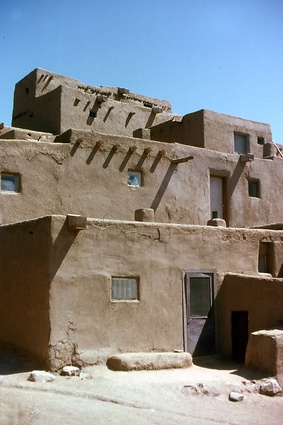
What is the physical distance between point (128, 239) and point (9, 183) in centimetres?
441

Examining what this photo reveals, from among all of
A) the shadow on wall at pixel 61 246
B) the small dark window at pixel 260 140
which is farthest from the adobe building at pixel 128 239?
the small dark window at pixel 260 140

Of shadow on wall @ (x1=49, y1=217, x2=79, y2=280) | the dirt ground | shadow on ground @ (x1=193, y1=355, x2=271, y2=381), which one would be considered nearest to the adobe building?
shadow on wall @ (x1=49, y1=217, x2=79, y2=280)

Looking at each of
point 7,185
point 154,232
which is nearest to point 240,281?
point 154,232

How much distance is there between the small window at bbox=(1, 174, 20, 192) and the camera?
13312 millimetres

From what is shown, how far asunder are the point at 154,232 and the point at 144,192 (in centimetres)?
485

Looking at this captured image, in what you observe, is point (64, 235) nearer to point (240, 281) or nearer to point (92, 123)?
point (240, 281)

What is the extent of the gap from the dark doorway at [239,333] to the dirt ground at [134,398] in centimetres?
165

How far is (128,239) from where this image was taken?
1081 cm

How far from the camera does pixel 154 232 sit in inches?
443

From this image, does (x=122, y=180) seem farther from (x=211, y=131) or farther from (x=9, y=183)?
(x=211, y=131)

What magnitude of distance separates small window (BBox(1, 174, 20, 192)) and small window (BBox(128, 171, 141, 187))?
3.73 meters

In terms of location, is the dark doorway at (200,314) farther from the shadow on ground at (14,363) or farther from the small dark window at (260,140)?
the small dark window at (260,140)

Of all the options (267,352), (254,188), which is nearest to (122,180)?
(254,188)

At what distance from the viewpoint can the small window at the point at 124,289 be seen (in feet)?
34.5
